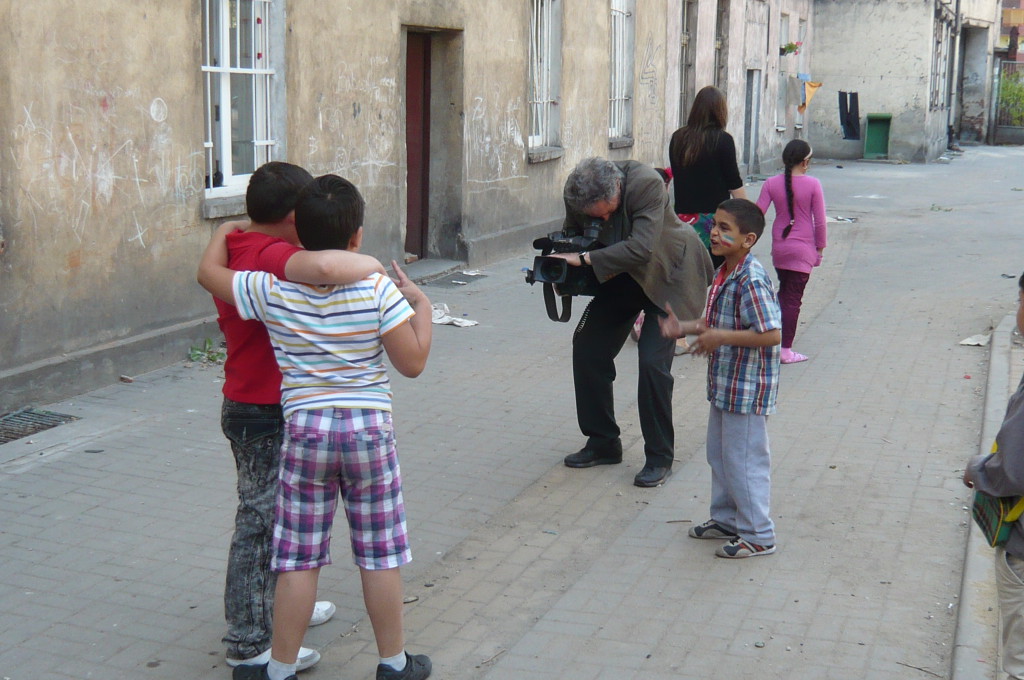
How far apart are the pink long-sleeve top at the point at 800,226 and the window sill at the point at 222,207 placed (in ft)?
12.2

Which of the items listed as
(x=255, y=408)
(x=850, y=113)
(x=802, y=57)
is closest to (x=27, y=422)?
(x=255, y=408)

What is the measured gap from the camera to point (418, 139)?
11977 millimetres

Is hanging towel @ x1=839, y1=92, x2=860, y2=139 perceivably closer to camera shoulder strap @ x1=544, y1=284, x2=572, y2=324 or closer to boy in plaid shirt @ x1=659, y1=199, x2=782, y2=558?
camera shoulder strap @ x1=544, y1=284, x2=572, y2=324

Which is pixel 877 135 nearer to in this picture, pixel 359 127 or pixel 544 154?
pixel 544 154

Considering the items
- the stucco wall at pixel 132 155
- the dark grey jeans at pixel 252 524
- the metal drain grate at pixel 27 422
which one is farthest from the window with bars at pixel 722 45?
the dark grey jeans at pixel 252 524

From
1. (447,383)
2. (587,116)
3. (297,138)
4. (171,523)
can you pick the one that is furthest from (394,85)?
(171,523)

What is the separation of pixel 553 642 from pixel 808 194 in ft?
16.4

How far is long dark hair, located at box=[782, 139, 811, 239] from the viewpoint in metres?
8.09

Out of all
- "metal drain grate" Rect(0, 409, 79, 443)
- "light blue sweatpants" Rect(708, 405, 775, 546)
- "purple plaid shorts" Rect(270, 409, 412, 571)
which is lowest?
"metal drain grate" Rect(0, 409, 79, 443)

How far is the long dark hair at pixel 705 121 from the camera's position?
8.19m

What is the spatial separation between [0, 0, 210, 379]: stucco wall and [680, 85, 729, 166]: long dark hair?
344 cm

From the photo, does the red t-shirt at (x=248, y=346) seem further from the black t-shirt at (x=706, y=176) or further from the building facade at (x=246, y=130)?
the black t-shirt at (x=706, y=176)

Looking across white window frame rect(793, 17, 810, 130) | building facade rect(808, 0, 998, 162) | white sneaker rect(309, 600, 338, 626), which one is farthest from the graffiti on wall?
building facade rect(808, 0, 998, 162)

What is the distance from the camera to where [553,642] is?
412 cm
